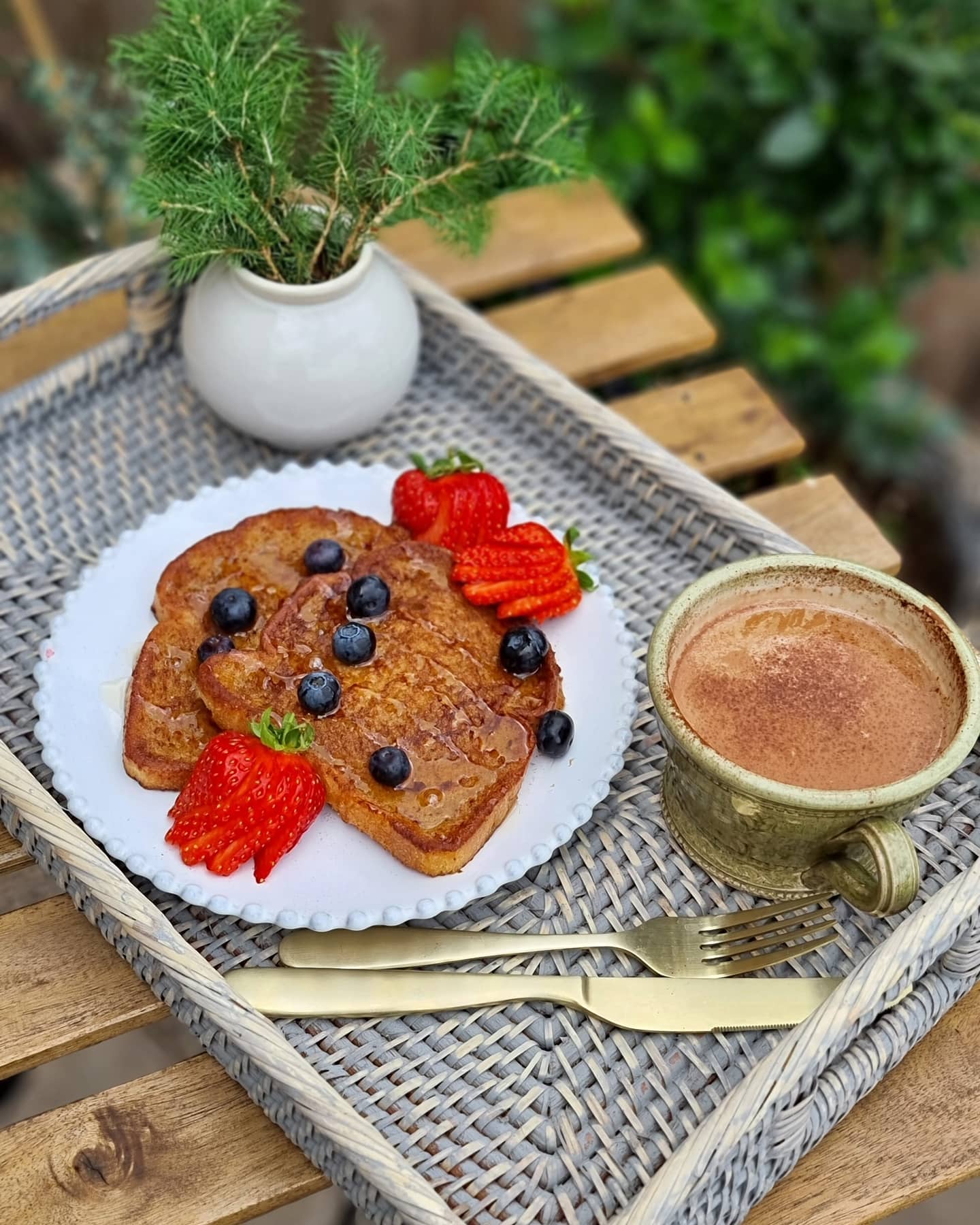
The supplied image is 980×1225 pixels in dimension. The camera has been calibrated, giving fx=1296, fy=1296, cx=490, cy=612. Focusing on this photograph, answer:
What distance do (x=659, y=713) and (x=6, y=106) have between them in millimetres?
2684

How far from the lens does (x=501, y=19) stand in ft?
11.3

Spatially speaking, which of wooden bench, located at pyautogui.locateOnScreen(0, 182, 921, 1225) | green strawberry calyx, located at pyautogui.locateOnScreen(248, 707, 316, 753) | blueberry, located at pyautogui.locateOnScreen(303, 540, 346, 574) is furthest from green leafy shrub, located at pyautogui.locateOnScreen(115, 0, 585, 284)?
wooden bench, located at pyautogui.locateOnScreen(0, 182, 921, 1225)

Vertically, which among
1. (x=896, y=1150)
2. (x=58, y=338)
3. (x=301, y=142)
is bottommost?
(x=58, y=338)

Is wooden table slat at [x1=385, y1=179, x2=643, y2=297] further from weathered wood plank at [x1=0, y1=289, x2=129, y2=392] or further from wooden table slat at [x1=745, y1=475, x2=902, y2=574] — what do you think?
wooden table slat at [x1=745, y1=475, x2=902, y2=574]

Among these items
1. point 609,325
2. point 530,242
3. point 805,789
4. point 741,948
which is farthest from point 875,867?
point 530,242

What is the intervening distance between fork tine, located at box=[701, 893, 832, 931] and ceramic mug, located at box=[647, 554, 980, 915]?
0.05ft

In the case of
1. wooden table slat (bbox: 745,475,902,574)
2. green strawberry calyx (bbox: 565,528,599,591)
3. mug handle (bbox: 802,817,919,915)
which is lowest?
wooden table slat (bbox: 745,475,902,574)

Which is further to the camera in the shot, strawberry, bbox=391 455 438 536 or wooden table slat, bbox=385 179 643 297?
wooden table slat, bbox=385 179 643 297

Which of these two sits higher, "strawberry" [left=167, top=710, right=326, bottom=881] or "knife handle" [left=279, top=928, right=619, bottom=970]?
"strawberry" [left=167, top=710, right=326, bottom=881]

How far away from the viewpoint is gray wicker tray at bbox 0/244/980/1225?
1.17 meters

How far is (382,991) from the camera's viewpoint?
1.28 meters

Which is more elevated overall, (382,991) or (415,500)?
(415,500)

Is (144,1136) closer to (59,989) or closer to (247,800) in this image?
(59,989)

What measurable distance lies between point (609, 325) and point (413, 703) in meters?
1.09
